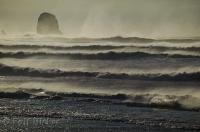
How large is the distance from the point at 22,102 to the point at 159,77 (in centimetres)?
625

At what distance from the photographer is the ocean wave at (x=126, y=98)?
53.3 ft

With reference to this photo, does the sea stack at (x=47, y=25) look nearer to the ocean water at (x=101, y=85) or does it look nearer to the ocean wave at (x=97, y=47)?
the ocean water at (x=101, y=85)

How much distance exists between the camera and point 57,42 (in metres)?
33.3

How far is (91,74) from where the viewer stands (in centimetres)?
2323

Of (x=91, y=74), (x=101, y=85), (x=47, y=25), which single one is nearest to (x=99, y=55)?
(x=91, y=74)

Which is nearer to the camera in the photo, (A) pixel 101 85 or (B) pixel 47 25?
(A) pixel 101 85

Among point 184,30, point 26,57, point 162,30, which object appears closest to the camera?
point 26,57

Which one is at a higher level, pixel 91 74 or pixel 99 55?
pixel 99 55

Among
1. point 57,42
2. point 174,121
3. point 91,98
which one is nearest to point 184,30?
point 57,42

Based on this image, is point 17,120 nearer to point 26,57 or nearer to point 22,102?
point 22,102

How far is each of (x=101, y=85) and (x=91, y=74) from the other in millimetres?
2769

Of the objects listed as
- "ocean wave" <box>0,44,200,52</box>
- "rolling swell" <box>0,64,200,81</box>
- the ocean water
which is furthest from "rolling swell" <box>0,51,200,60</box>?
"rolling swell" <box>0,64,200,81</box>

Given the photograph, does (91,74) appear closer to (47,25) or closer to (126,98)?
(126,98)

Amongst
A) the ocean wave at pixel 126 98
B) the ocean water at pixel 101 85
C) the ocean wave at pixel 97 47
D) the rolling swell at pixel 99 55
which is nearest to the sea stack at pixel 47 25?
the ocean water at pixel 101 85
